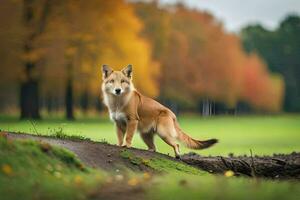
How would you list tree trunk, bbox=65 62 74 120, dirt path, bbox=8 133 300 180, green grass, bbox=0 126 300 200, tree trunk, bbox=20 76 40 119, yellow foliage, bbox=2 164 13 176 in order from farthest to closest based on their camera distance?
tree trunk, bbox=65 62 74 120 < tree trunk, bbox=20 76 40 119 < dirt path, bbox=8 133 300 180 < yellow foliage, bbox=2 164 13 176 < green grass, bbox=0 126 300 200

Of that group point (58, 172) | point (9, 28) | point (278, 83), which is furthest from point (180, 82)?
point (58, 172)

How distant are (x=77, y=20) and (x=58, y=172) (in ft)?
103

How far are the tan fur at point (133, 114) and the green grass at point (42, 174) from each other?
3.36 metres

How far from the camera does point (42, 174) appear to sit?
9.91 meters

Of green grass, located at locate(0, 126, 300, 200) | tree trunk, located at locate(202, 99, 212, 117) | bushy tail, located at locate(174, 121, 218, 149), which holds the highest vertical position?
green grass, located at locate(0, 126, 300, 200)

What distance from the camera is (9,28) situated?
39562mm

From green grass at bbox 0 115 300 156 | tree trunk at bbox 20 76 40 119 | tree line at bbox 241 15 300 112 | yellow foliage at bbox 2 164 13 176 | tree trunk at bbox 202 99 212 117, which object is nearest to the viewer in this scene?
yellow foliage at bbox 2 164 13 176

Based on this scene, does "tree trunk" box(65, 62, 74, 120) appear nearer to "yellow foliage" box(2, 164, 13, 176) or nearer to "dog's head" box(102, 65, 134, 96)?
"dog's head" box(102, 65, 134, 96)

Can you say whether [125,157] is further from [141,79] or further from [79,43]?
[141,79]

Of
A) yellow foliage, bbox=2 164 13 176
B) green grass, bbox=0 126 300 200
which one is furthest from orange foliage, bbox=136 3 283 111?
yellow foliage, bbox=2 164 13 176

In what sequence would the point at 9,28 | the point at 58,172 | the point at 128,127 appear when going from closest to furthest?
1. the point at 58,172
2. the point at 128,127
3. the point at 9,28

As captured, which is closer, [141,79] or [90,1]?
[90,1]

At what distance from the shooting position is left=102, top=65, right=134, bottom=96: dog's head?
1444cm

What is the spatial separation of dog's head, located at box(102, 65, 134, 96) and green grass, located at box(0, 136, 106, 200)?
326 centimetres
